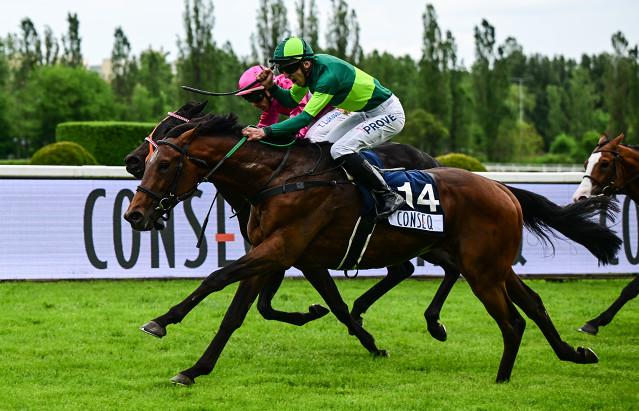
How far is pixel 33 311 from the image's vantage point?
743 centimetres

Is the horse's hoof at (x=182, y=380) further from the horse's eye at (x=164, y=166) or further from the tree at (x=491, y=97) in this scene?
the tree at (x=491, y=97)

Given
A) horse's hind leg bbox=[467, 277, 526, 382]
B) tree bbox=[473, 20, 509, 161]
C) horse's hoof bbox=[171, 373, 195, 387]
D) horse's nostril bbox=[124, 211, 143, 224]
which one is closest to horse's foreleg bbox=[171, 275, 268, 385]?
horse's hoof bbox=[171, 373, 195, 387]

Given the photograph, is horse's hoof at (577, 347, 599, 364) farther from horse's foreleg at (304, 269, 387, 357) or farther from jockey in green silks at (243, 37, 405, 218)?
jockey in green silks at (243, 37, 405, 218)

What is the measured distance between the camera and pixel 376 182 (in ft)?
16.5

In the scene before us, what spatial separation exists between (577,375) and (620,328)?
2045 mm

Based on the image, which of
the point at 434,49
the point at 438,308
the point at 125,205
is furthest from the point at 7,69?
the point at 438,308

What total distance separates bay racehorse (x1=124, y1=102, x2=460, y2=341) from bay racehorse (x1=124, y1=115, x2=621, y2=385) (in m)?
0.49

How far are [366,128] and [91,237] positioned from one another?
4.95 meters

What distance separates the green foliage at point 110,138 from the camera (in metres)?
20.5

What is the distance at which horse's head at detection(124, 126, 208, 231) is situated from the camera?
15.3 feet

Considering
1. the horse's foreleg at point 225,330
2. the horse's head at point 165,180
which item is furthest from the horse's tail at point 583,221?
the horse's head at point 165,180

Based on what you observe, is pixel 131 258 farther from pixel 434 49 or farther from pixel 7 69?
pixel 7 69

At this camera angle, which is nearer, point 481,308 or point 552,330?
point 552,330

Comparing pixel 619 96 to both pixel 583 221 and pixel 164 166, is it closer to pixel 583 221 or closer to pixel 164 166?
pixel 583 221
